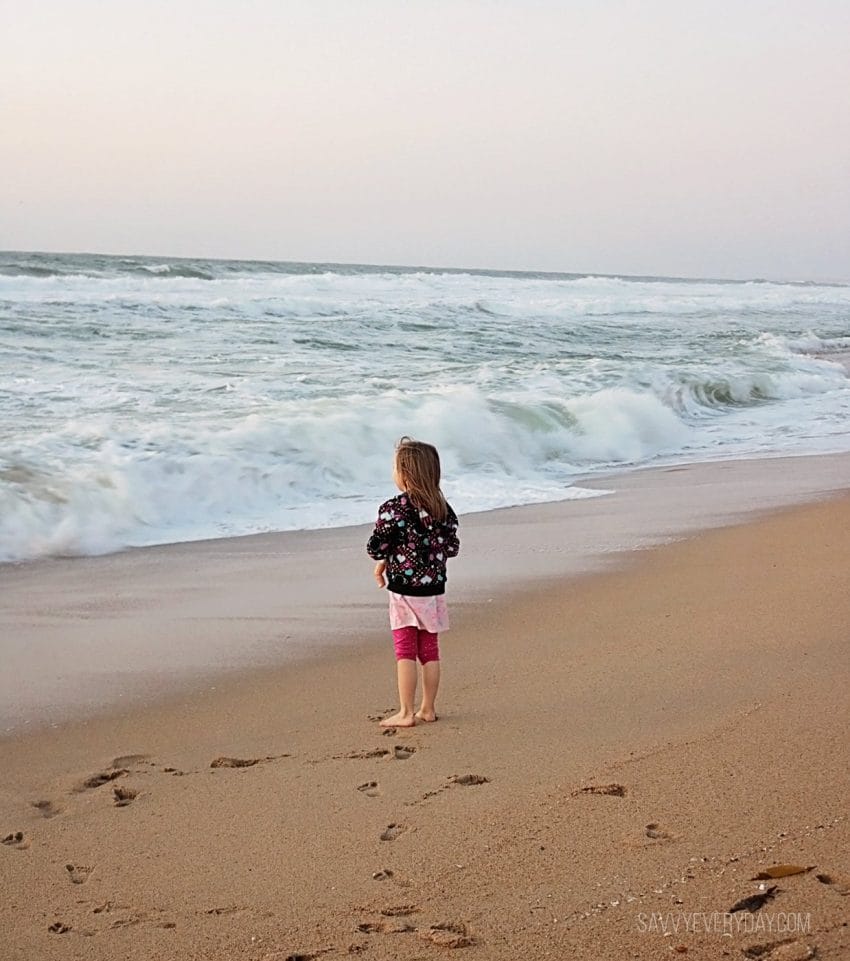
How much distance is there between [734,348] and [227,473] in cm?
1491

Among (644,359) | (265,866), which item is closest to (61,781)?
A: (265,866)

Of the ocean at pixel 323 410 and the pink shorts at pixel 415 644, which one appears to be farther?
the ocean at pixel 323 410

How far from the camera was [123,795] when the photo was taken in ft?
10.8

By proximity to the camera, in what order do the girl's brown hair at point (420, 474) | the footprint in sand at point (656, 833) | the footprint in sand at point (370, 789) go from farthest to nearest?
1. the girl's brown hair at point (420, 474)
2. the footprint in sand at point (370, 789)
3. the footprint in sand at point (656, 833)

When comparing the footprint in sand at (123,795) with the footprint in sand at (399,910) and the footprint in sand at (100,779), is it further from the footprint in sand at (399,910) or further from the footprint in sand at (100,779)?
the footprint in sand at (399,910)

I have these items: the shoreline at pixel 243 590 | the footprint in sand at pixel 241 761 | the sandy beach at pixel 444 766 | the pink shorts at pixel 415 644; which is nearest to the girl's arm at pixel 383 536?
the pink shorts at pixel 415 644

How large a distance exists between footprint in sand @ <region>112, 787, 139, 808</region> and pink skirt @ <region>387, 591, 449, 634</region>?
46.1 inches

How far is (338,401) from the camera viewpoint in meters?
11.0

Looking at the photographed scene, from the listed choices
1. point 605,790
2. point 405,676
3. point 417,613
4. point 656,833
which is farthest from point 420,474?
point 656,833

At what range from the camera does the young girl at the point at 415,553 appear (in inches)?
160

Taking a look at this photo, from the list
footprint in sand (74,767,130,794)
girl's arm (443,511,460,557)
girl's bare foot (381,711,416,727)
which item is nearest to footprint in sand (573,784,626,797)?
girl's bare foot (381,711,416,727)

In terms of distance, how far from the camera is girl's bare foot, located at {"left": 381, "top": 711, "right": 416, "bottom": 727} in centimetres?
379

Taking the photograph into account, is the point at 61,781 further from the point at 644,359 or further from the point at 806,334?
the point at 806,334

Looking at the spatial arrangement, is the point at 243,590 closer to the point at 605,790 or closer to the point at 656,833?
the point at 605,790
